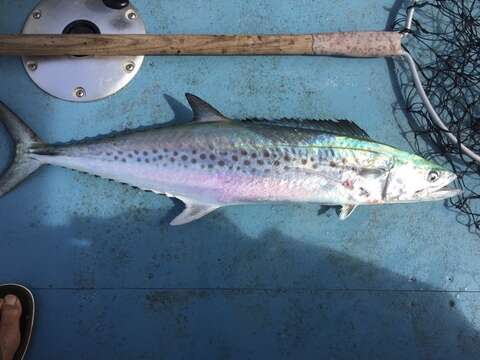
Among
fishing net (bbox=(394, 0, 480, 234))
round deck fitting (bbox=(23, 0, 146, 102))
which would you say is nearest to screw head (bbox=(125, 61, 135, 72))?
round deck fitting (bbox=(23, 0, 146, 102))

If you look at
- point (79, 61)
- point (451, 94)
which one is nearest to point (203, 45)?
point (79, 61)

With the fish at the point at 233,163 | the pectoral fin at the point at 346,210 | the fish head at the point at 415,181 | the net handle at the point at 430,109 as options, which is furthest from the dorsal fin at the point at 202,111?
the net handle at the point at 430,109

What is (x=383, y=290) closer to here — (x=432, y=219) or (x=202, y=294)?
(x=432, y=219)

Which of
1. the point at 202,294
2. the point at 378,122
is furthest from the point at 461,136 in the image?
the point at 202,294

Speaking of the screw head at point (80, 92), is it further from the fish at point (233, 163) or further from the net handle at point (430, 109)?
the net handle at point (430, 109)

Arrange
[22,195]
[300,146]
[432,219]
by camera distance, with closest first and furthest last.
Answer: [300,146] < [22,195] < [432,219]

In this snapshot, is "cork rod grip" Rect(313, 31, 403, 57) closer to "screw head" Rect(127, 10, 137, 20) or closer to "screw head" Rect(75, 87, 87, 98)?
"screw head" Rect(127, 10, 137, 20)
